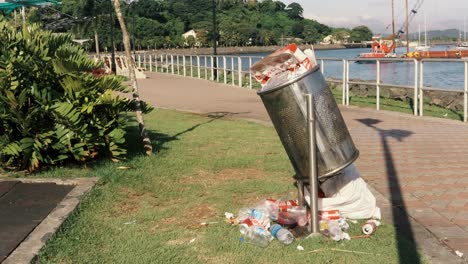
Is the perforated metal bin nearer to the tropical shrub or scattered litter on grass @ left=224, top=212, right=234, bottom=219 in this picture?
scattered litter on grass @ left=224, top=212, right=234, bottom=219

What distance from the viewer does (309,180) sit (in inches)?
144

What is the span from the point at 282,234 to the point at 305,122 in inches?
28.9

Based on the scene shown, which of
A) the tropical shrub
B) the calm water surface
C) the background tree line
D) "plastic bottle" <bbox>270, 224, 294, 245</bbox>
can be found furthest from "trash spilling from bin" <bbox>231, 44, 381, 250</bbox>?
the background tree line

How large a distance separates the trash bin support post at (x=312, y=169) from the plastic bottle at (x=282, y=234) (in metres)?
0.18

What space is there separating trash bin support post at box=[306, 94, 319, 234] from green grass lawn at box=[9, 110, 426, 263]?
135 mm

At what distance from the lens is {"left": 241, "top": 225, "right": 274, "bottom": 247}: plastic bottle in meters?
3.51

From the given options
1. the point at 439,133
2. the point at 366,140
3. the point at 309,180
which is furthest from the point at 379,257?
the point at 439,133

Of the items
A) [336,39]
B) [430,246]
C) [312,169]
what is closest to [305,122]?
[312,169]

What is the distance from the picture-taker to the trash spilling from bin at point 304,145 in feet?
11.6

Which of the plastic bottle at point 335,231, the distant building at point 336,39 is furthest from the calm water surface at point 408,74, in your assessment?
the distant building at point 336,39

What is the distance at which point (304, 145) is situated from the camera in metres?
3.64

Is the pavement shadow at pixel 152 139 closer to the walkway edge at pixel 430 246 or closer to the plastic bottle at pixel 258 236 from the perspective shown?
the plastic bottle at pixel 258 236

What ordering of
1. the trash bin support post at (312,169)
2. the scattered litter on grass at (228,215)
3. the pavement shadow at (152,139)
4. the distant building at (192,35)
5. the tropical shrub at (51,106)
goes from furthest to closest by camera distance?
the distant building at (192,35) → the pavement shadow at (152,139) → the tropical shrub at (51,106) → the scattered litter on grass at (228,215) → the trash bin support post at (312,169)

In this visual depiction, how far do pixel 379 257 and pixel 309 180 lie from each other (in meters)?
0.67
